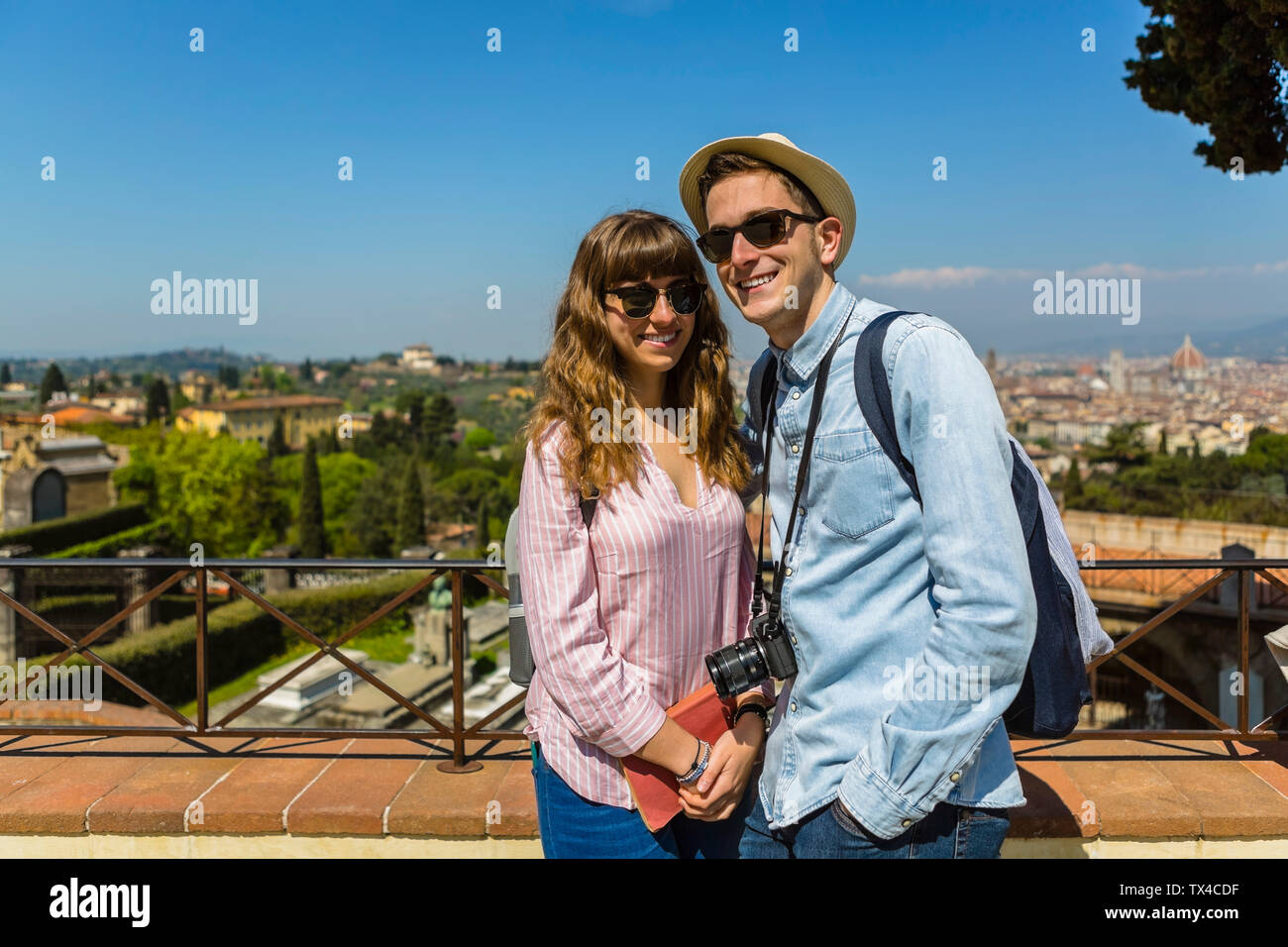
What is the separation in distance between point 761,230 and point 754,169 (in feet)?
0.37

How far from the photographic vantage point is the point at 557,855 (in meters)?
1.55

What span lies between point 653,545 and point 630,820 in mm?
475

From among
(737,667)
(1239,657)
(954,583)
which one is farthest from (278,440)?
(954,583)

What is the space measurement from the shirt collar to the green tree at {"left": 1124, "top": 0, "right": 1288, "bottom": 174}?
16.2 ft

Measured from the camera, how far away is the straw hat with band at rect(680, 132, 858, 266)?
140cm

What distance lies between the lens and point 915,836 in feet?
4.18

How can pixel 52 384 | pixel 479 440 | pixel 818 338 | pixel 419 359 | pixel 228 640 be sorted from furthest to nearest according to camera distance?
pixel 419 359 < pixel 52 384 < pixel 479 440 < pixel 228 640 < pixel 818 338

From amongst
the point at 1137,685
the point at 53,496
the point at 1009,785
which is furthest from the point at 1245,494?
the point at 53,496

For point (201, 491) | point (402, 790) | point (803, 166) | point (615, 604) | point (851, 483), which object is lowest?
point (201, 491)

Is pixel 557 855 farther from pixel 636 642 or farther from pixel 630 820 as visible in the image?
pixel 636 642

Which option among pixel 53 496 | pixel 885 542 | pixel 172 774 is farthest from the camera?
pixel 53 496

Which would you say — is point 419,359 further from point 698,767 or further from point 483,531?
point 698,767

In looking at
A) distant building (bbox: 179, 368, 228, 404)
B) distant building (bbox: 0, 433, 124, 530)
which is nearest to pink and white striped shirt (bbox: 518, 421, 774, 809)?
distant building (bbox: 0, 433, 124, 530)

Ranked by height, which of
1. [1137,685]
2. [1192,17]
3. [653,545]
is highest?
[1192,17]
